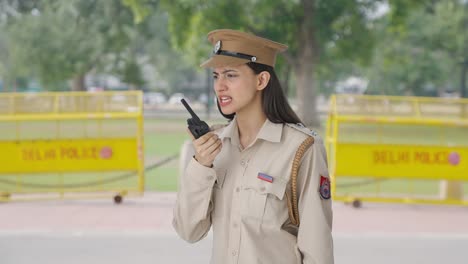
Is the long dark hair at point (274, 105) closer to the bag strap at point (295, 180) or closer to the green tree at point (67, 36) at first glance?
the bag strap at point (295, 180)

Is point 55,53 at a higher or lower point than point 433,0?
lower

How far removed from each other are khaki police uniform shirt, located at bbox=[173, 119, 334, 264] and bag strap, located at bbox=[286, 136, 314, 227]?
0.02 metres

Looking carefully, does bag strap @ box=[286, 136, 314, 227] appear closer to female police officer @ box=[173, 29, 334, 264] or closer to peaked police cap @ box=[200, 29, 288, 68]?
female police officer @ box=[173, 29, 334, 264]

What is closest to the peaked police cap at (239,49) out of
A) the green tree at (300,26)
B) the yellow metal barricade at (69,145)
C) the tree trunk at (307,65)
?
the yellow metal barricade at (69,145)

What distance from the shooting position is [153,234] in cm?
701

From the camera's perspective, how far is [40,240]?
268 inches

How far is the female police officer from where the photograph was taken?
2090 millimetres

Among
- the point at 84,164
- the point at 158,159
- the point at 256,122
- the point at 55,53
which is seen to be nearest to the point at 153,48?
the point at 55,53

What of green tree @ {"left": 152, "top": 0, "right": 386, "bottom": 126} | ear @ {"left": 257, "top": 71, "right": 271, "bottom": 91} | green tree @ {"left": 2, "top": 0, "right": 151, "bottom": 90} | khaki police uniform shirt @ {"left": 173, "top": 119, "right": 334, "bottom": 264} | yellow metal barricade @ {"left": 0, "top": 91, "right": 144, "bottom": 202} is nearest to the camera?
khaki police uniform shirt @ {"left": 173, "top": 119, "right": 334, "bottom": 264}

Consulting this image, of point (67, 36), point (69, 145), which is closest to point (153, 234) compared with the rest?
point (69, 145)

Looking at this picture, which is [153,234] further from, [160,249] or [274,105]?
[274,105]

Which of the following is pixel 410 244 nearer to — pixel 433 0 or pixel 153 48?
pixel 433 0

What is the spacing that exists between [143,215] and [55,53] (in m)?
28.0

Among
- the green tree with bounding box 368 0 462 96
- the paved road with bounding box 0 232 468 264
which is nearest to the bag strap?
the paved road with bounding box 0 232 468 264
